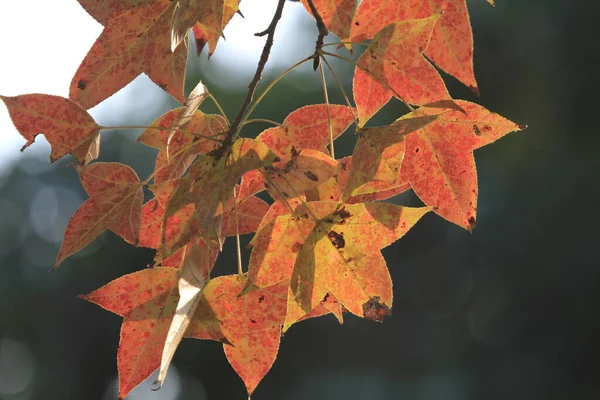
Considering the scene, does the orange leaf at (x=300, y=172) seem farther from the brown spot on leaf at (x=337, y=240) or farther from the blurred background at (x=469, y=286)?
the blurred background at (x=469, y=286)

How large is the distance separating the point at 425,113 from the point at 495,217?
994 cm

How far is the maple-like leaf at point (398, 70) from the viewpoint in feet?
1.98

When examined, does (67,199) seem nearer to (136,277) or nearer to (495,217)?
(495,217)

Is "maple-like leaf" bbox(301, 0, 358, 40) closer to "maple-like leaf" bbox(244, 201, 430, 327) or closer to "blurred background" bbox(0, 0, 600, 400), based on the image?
"maple-like leaf" bbox(244, 201, 430, 327)

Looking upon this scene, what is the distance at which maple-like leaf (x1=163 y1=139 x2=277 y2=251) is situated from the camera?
529mm

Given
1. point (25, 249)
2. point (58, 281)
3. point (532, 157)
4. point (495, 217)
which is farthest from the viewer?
point (25, 249)

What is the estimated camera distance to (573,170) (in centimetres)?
1055

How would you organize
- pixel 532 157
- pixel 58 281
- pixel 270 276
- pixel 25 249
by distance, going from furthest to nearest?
pixel 25 249
pixel 58 281
pixel 532 157
pixel 270 276

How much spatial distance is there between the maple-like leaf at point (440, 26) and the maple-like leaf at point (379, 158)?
0.07 m

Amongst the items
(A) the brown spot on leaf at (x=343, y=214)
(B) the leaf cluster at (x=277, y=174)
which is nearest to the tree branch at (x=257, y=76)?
(B) the leaf cluster at (x=277, y=174)

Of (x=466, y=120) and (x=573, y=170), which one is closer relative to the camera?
(x=466, y=120)

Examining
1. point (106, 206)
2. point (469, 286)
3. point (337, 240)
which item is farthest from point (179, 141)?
point (469, 286)

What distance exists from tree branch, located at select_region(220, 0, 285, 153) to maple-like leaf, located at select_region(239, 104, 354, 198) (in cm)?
5

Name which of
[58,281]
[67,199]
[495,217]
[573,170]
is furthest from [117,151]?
[573,170]
